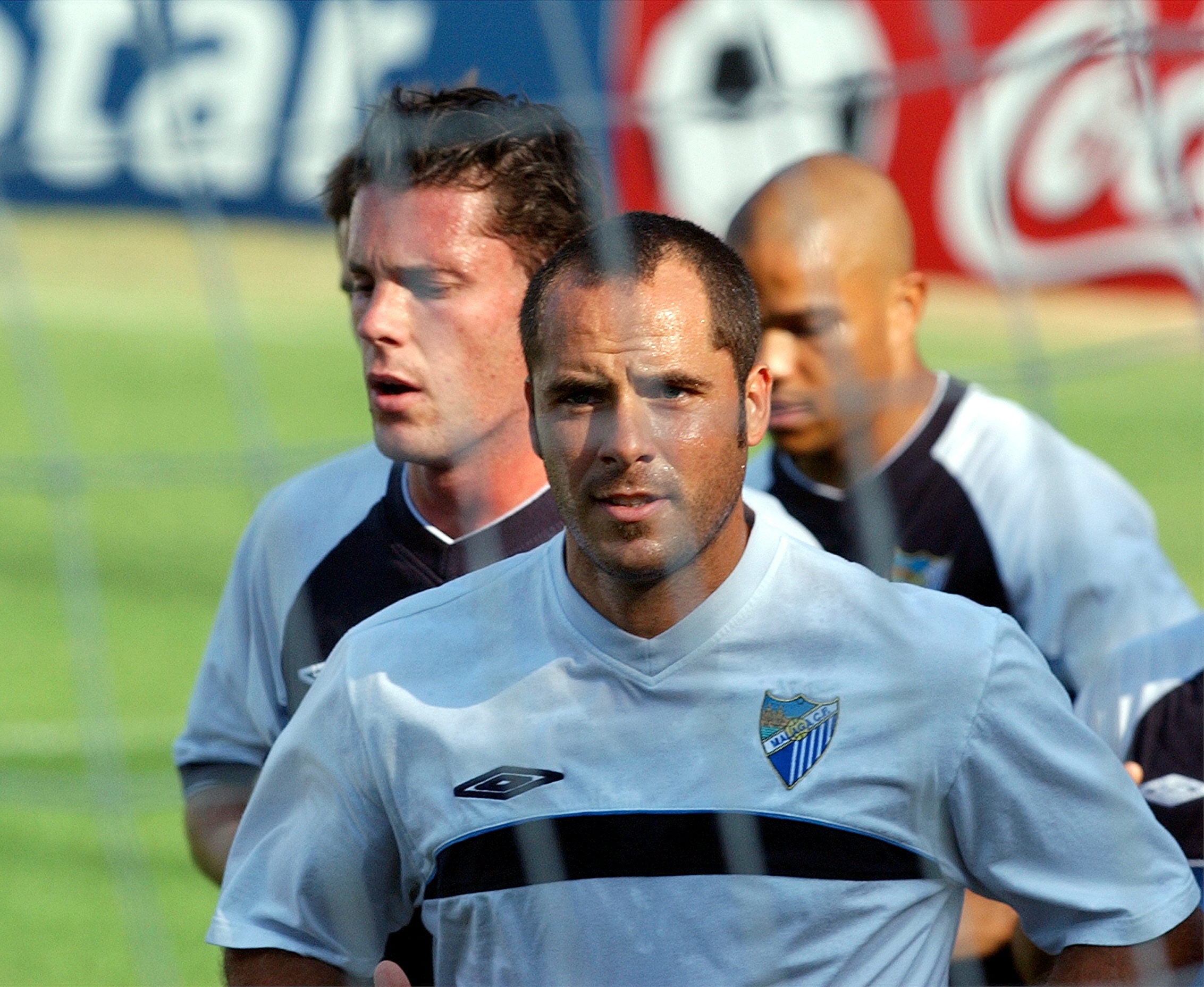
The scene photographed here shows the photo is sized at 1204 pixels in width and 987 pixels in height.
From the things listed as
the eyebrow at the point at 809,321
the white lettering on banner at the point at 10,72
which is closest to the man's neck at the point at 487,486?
the eyebrow at the point at 809,321

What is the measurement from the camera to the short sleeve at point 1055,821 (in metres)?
1.29

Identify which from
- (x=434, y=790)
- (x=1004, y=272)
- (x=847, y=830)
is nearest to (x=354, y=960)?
(x=434, y=790)

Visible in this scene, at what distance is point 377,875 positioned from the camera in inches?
55.9

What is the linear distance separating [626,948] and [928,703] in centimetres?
32

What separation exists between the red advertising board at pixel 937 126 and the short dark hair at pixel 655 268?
18.8 ft

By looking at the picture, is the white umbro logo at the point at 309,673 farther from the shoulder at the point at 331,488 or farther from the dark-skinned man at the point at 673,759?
the dark-skinned man at the point at 673,759

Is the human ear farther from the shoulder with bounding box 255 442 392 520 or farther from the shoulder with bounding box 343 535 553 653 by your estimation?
the shoulder with bounding box 255 442 392 520

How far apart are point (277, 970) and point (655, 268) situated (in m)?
0.69

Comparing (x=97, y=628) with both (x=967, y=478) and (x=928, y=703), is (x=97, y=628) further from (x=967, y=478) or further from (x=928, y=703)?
(x=928, y=703)

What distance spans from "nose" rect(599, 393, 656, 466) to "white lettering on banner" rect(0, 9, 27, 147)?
784 cm

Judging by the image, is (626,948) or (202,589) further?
(202,589)

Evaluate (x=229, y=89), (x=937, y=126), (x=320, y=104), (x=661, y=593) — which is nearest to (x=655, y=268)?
(x=661, y=593)

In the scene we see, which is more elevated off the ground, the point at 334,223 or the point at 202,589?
the point at 334,223

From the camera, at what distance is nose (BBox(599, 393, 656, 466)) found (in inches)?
54.6
